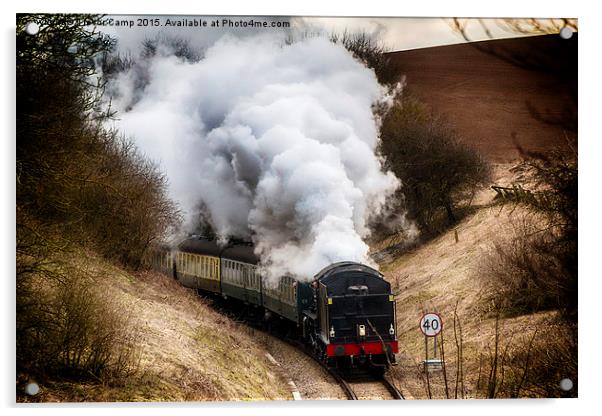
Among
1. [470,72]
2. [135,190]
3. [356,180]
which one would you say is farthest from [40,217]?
[470,72]

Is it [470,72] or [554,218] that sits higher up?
[470,72]

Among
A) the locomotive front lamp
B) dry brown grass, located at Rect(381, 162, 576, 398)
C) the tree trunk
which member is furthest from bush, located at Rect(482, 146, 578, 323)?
the locomotive front lamp

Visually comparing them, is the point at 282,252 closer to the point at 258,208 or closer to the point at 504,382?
the point at 258,208

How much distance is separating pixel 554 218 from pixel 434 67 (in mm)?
2823

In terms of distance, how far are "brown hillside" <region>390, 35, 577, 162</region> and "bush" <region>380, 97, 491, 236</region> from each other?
48cm

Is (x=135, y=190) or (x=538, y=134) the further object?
(x=135, y=190)

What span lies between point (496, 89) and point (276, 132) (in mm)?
3327

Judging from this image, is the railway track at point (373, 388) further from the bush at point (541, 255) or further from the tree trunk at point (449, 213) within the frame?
the tree trunk at point (449, 213)

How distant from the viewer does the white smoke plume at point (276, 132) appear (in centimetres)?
1092

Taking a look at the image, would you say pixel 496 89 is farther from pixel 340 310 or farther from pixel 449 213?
pixel 340 310

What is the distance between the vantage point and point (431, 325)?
36.5ft

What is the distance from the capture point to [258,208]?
45.9 ft

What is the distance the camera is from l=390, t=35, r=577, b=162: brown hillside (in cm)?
1043

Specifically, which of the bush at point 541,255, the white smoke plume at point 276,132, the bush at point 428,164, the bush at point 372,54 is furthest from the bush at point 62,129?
the bush at point 541,255
